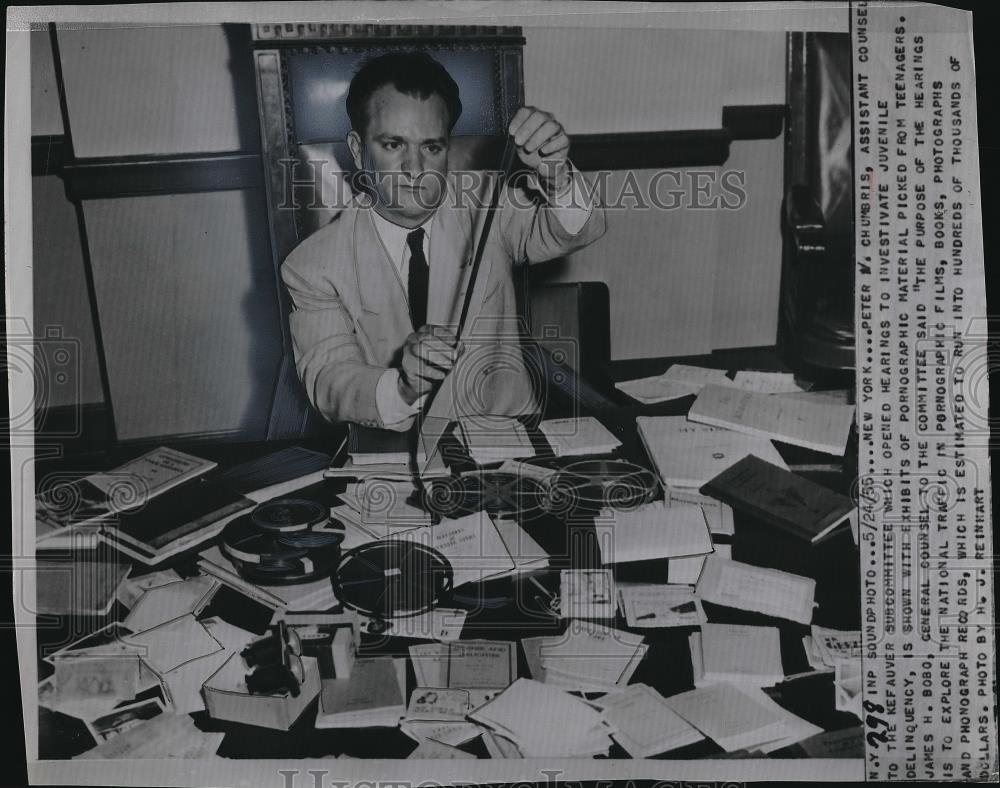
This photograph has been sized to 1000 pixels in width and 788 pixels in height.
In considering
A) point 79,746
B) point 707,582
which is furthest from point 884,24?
point 79,746

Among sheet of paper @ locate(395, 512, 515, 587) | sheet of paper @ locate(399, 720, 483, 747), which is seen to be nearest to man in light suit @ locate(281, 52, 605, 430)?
sheet of paper @ locate(395, 512, 515, 587)

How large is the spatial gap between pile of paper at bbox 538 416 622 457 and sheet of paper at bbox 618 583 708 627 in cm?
26

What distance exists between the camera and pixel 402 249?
1.63m

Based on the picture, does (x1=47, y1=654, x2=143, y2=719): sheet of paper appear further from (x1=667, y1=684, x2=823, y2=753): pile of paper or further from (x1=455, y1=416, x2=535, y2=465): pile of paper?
(x1=667, y1=684, x2=823, y2=753): pile of paper

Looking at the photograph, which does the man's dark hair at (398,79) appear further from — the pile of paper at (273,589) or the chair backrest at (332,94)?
the pile of paper at (273,589)

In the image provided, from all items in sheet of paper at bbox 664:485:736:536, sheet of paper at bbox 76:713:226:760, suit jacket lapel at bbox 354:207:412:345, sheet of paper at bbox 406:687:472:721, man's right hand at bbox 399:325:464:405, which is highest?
suit jacket lapel at bbox 354:207:412:345

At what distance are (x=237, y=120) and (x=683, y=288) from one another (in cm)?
90

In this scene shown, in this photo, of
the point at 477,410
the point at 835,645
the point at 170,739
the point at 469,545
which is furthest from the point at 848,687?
the point at 170,739

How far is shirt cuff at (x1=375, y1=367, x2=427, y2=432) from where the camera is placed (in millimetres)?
1605

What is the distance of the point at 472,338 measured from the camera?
1.64 metres

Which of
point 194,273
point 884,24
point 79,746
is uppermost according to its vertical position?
point 884,24

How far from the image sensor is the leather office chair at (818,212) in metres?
1.57

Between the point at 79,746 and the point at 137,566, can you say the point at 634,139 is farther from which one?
the point at 79,746

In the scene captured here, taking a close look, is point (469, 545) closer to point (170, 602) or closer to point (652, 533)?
point (652, 533)
